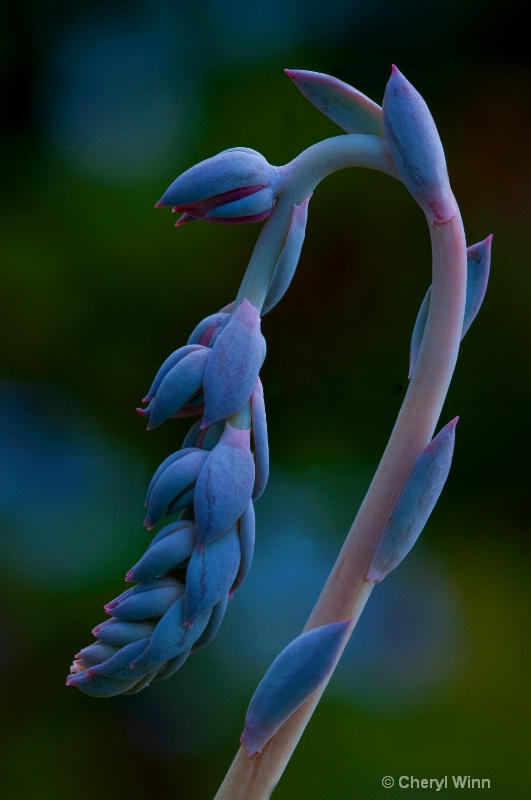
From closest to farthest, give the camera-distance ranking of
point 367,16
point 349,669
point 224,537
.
→ point 224,537, point 349,669, point 367,16

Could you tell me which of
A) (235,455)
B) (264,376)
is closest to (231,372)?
(235,455)

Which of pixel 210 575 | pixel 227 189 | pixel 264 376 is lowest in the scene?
pixel 264 376

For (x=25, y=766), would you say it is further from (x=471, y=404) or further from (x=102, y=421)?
(x=471, y=404)

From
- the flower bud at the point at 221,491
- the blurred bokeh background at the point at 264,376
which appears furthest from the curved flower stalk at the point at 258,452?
the blurred bokeh background at the point at 264,376

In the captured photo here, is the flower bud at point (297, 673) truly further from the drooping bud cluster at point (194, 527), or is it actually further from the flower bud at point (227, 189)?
the flower bud at point (227, 189)

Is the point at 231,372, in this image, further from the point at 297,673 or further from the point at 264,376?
the point at 264,376

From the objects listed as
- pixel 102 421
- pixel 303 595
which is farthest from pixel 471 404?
pixel 102 421

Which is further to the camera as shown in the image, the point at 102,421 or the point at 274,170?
the point at 102,421
